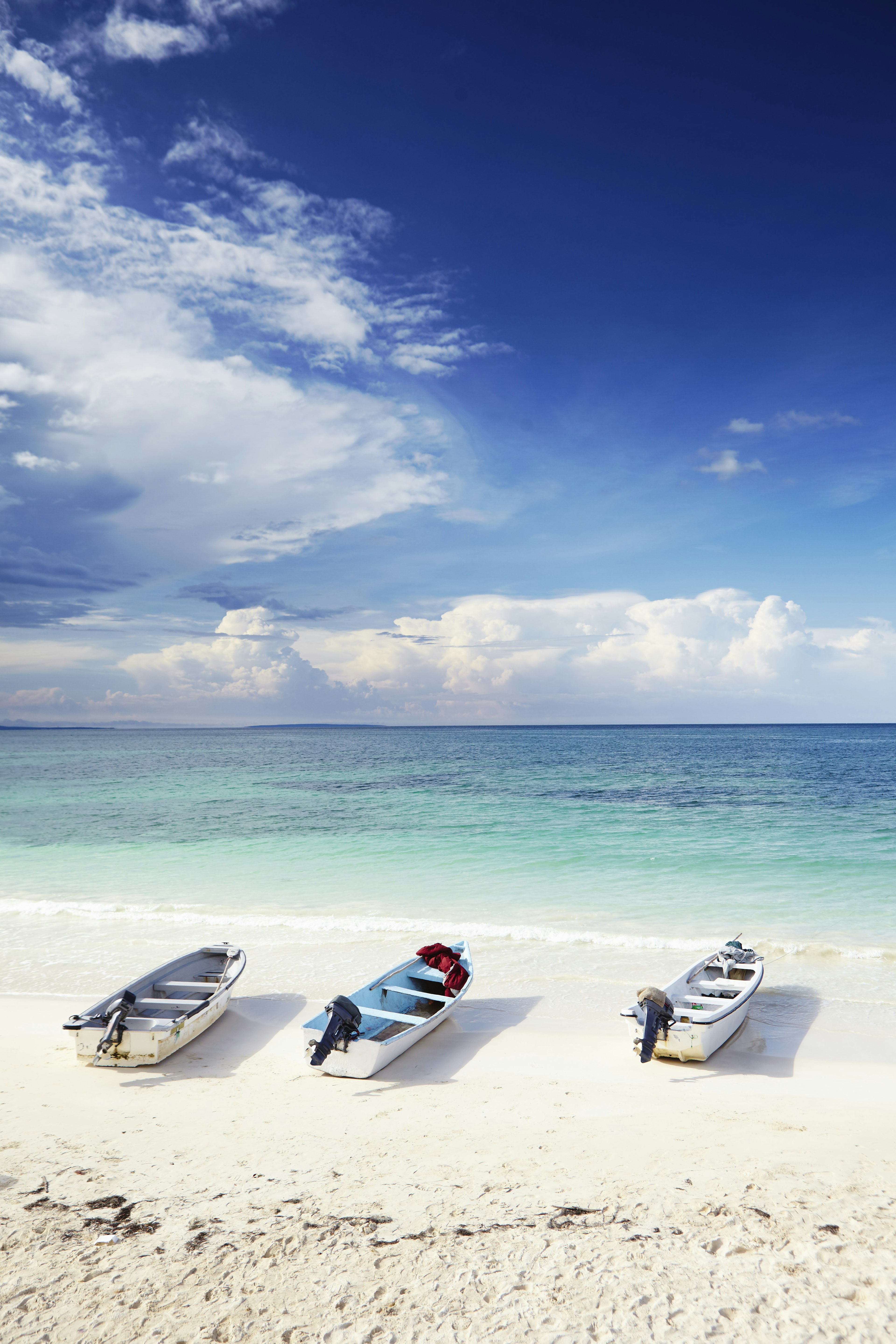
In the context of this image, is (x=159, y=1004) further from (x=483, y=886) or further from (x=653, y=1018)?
(x=483, y=886)

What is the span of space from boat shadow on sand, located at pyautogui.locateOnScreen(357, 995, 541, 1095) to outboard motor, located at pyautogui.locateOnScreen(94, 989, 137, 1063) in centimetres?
347

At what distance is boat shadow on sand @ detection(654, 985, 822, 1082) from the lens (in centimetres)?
979

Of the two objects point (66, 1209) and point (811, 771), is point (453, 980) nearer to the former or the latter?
point (66, 1209)

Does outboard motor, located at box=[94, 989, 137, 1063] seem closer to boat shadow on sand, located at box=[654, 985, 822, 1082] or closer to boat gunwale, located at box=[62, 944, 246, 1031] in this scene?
boat gunwale, located at box=[62, 944, 246, 1031]

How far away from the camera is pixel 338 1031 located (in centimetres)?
947

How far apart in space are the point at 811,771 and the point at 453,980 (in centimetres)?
5738

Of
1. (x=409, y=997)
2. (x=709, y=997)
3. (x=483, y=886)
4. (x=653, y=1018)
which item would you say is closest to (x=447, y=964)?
(x=409, y=997)

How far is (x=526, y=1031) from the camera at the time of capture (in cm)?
1116

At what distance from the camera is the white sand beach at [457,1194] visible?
488cm

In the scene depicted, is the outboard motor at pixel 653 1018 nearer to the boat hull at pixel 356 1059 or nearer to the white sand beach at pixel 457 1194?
the white sand beach at pixel 457 1194

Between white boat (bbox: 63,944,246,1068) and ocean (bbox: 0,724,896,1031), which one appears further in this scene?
ocean (bbox: 0,724,896,1031)

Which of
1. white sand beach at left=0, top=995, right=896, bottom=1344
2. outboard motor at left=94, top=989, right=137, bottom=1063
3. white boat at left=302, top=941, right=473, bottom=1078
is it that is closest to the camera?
white sand beach at left=0, top=995, right=896, bottom=1344

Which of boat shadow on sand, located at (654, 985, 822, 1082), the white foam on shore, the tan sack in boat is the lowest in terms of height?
the white foam on shore

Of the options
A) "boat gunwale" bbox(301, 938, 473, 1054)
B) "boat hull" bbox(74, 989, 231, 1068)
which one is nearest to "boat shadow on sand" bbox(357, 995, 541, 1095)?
"boat gunwale" bbox(301, 938, 473, 1054)
